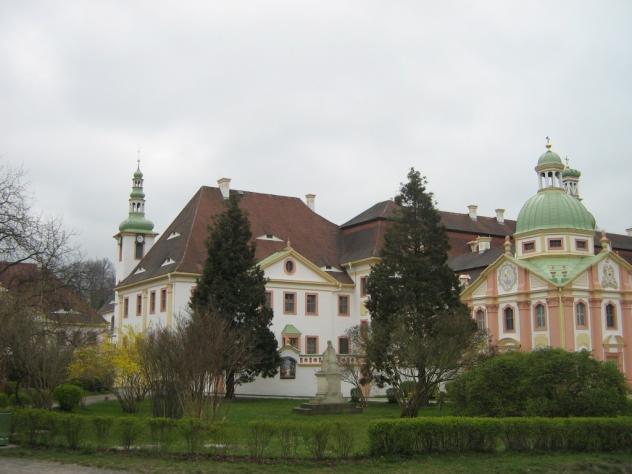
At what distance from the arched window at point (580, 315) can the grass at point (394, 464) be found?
28660 mm

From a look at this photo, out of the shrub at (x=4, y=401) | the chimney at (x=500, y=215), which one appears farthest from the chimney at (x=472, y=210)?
the shrub at (x=4, y=401)

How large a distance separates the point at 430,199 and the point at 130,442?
2192cm

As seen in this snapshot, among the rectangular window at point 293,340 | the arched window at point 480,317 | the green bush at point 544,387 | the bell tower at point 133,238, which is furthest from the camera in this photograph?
the bell tower at point 133,238

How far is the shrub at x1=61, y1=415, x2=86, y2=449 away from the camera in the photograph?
1828cm

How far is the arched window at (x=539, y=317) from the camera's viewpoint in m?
45.6

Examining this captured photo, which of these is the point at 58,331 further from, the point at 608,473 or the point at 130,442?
the point at 608,473

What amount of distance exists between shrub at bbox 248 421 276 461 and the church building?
25446mm

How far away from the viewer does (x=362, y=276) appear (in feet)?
174

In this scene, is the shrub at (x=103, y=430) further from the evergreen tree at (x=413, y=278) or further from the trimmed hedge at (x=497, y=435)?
the evergreen tree at (x=413, y=278)

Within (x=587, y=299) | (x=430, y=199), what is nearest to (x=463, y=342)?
(x=430, y=199)

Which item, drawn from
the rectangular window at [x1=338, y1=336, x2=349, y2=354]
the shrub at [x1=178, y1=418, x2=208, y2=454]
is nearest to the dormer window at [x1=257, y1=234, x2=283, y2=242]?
the rectangular window at [x1=338, y1=336, x2=349, y2=354]

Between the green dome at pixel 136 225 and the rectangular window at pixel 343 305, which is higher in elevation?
the green dome at pixel 136 225

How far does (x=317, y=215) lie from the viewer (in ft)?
194

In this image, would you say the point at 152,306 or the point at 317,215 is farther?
the point at 317,215
